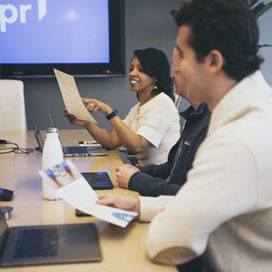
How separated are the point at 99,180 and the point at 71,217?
41 cm

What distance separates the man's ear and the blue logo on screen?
305 centimetres

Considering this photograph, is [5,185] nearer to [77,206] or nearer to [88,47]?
[77,206]

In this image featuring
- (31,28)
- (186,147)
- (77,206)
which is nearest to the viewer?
(77,206)

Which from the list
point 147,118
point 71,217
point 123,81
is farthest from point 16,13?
point 71,217

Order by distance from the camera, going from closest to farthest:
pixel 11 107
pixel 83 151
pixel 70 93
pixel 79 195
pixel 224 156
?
pixel 224 156 < pixel 79 195 < pixel 70 93 < pixel 83 151 < pixel 11 107

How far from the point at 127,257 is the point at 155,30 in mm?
3202

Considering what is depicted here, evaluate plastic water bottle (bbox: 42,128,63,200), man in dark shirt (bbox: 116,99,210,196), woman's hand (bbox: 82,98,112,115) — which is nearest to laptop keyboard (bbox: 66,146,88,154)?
woman's hand (bbox: 82,98,112,115)

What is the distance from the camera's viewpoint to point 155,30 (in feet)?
13.1

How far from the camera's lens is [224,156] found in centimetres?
93

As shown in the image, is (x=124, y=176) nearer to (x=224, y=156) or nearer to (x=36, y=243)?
(x=36, y=243)

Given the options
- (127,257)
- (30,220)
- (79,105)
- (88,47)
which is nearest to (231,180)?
(127,257)

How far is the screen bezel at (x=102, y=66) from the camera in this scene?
3855 mm

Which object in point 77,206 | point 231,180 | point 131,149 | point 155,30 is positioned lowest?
point 131,149

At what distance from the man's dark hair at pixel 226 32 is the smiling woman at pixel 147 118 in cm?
126
